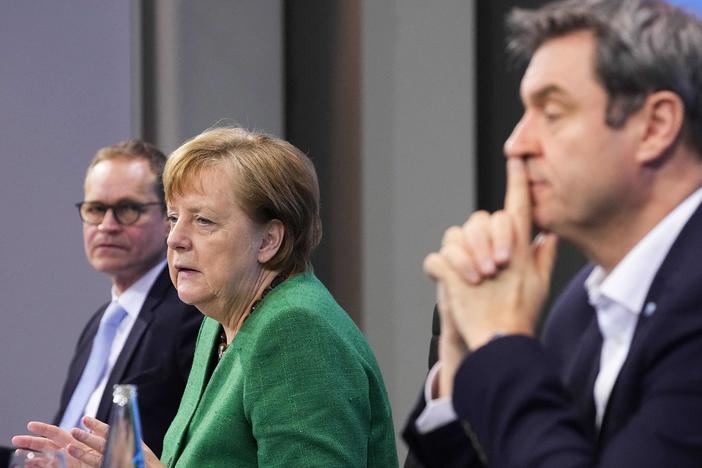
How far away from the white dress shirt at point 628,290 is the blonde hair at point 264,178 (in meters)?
Answer: 1.16

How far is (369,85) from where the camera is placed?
167 inches

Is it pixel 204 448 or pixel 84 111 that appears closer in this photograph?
pixel 204 448

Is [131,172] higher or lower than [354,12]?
lower

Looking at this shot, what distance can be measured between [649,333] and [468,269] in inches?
8.9

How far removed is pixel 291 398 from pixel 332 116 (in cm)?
249

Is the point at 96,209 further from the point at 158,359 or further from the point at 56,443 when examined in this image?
the point at 56,443

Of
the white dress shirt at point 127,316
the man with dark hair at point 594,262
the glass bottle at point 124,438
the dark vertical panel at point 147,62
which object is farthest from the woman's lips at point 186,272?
the dark vertical panel at point 147,62

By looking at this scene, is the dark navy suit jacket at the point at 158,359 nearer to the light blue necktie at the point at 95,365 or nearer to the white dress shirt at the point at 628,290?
the light blue necktie at the point at 95,365

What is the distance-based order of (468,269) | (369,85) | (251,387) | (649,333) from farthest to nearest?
(369,85) < (251,387) < (468,269) < (649,333)

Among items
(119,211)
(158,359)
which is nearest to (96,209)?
(119,211)

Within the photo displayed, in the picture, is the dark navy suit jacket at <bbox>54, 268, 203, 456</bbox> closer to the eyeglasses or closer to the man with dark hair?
the eyeglasses

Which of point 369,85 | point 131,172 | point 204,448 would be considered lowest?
point 204,448

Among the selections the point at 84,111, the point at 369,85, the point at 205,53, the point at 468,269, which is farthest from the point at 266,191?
the point at 84,111

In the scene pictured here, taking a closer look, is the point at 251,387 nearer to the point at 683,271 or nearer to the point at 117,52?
the point at 683,271
